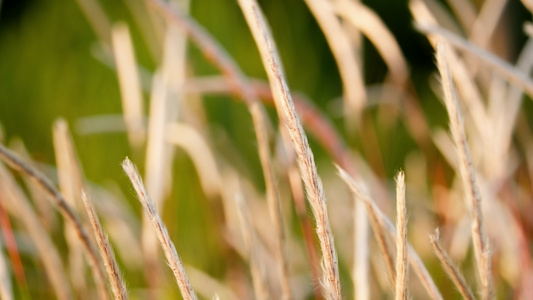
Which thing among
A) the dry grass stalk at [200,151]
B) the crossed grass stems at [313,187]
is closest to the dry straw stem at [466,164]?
the crossed grass stems at [313,187]

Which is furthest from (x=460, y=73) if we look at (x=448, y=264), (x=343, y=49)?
(x=448, y=264)

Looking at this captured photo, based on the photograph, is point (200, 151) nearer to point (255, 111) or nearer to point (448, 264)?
point (255, 111)

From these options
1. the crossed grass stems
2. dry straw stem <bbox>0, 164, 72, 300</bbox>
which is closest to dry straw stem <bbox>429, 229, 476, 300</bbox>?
the crossed grass stems

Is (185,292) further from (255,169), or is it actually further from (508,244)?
(255,169)

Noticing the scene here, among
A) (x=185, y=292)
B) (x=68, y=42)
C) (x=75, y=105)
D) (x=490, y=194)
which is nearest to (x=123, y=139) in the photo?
(x=75, y=105)

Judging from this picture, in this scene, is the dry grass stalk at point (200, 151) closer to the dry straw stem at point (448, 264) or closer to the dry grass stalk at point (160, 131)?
the dry grass stalk at point (160, 131)

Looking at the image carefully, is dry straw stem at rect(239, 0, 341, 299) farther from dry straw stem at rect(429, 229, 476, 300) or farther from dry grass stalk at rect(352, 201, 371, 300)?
dry grass stalk at rect(352, 201, 371, 300)
